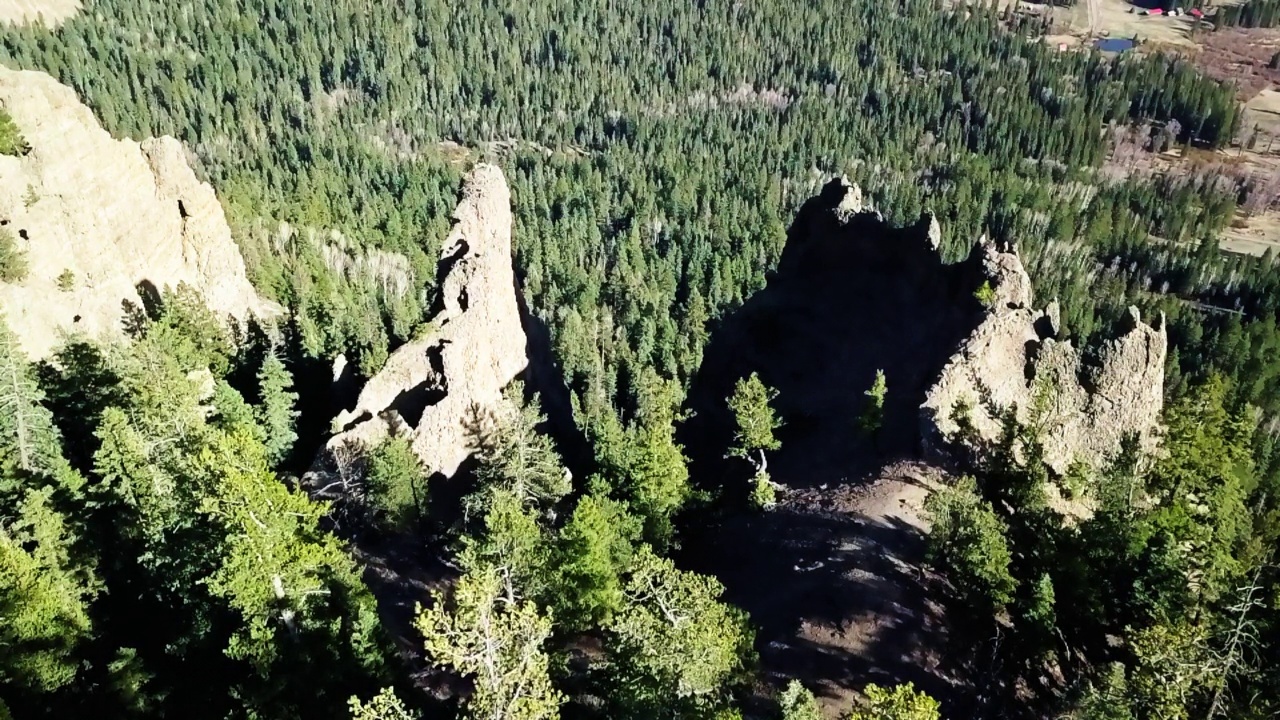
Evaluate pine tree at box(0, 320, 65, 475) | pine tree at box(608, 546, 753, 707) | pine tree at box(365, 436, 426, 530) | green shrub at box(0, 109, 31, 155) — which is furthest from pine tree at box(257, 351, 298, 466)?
pine tree at box(608, 546, 753, 707)

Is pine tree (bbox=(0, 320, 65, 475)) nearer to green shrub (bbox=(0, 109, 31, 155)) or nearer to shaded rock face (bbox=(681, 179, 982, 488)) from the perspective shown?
green shrub (bbox=(0, 109, 31, 155))

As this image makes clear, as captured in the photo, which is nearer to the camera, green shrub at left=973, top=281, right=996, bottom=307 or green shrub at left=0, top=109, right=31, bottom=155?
green shrub at left=0, top=109, right=31, bottom=155

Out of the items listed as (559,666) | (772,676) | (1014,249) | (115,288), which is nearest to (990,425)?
(1014,249)

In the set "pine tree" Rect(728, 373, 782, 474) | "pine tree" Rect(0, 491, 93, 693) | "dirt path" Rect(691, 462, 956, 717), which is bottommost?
"dirt path" Rect(691, 462, 956, 717)

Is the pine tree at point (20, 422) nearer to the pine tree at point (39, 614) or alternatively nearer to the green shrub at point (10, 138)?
the pine tree at point (39, 614)

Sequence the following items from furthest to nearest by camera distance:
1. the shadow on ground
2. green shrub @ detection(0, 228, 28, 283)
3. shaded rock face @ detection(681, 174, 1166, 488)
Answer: shaded rock face @ detection(681, 174, 1166, 488), green shrub @ detection(0, 228, 28, 283), the shadow on ground

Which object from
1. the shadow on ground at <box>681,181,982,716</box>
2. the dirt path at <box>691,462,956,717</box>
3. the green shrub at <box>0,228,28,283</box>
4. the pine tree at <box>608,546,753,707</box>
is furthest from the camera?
the green shrub at <box>0,228,28,283</box>
